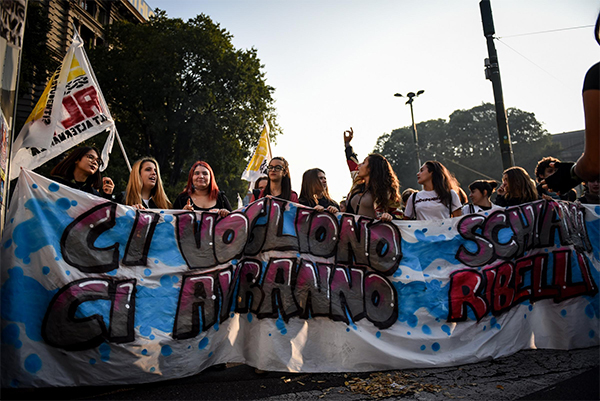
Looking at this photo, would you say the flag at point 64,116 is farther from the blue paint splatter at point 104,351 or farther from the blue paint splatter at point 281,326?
the blue paint splatter at point 281,326

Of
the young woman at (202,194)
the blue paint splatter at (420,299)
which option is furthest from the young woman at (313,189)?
the blue paint splatter at (420,299)

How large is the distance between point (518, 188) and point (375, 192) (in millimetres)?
2003

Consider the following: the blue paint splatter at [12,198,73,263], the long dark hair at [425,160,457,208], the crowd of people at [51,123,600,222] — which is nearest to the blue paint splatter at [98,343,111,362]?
the blue paint splatter at [12,198,73,263]

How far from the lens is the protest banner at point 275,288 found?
279cm

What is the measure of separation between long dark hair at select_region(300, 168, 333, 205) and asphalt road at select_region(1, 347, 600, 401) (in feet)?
7.29

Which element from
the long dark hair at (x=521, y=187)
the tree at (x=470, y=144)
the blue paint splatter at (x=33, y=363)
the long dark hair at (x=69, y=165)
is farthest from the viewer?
the tree at (x=470, y=144)

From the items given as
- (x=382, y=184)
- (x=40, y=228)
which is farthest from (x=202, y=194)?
(x=382, y=184)

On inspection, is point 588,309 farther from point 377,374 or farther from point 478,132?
point 478,132

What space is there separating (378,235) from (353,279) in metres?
0.55

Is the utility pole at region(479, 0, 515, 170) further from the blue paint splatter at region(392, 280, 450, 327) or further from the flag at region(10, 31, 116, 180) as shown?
the flag at region(10, 31, 116, 180)

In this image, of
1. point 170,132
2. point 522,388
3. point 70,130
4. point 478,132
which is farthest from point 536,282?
point 478,132

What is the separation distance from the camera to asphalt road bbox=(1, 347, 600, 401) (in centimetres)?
267

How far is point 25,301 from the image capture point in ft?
8.91

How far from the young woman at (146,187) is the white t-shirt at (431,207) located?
2798mm
